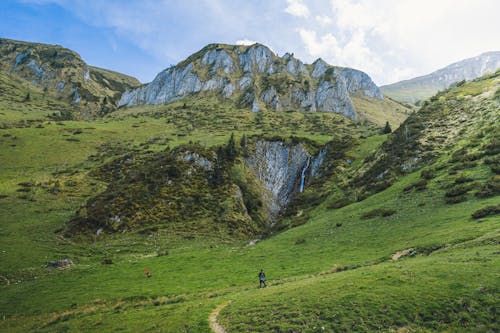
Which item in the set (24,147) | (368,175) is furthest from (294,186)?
(24,147)

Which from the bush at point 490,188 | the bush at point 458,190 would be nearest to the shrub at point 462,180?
the bush at point 458,190

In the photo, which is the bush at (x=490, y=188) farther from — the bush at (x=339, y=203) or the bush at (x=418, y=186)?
the bush at (x=339, y=203)

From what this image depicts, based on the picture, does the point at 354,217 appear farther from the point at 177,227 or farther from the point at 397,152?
the point at 177,227

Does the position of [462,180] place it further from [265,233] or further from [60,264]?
[60,264]

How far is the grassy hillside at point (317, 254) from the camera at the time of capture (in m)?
20.2

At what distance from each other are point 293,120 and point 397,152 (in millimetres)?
119150

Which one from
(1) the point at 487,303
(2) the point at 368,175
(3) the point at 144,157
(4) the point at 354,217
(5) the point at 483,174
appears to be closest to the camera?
(1) the point at 487,303

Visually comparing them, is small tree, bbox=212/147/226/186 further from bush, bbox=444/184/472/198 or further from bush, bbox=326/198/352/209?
bush, bbox=444/184/472/198

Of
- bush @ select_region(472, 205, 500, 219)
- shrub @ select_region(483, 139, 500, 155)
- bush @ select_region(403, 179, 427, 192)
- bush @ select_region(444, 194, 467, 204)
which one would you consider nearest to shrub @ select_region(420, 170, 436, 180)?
bush @ select_region(403, 179, 427, 192)

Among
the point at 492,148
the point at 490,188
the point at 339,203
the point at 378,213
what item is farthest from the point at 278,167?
the point at 490,188

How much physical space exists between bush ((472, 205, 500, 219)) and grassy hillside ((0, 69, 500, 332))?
180mm

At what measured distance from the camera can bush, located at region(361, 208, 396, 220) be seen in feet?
155

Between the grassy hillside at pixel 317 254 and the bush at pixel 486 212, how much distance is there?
0.59 ft

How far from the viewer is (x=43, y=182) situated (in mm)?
88188
